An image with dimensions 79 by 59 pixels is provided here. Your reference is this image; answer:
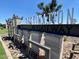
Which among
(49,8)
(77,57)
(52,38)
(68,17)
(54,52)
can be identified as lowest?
(77,57)

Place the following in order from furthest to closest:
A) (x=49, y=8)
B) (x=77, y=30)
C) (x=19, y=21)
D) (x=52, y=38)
→ 1. (x=49, y=8)
2. (x=19, y=21)
3. (x=52, y=38)
4. (x=77, y=30)

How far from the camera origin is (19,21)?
18422mm

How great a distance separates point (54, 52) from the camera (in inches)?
211

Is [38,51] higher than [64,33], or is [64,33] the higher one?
[64,33]

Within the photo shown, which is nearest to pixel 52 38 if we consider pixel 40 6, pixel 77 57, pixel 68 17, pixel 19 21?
pixel 68 17

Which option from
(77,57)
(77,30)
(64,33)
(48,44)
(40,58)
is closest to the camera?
(77,30)

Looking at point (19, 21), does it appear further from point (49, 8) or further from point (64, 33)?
point (49, 8)

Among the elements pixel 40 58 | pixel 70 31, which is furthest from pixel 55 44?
pixel 40 58

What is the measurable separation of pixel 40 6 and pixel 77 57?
105 feet

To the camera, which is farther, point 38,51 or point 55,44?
point 38,51

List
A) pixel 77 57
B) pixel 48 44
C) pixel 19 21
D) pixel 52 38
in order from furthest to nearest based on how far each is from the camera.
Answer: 1. pixel 19 21
2. pixel 77 57
3. pixel 48 44
4. pixel 52 38

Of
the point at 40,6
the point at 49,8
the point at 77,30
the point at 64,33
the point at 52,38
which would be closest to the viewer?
the point at 77,30

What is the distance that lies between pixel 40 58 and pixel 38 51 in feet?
1.59

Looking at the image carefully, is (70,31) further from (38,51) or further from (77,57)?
(77,57)
